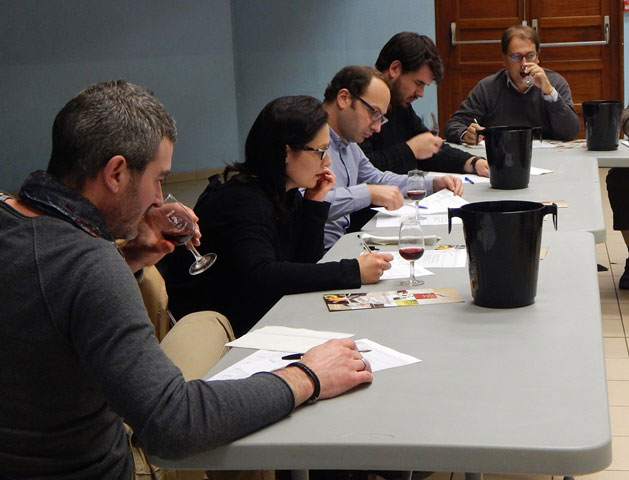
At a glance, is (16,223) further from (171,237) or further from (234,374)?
(171,237)

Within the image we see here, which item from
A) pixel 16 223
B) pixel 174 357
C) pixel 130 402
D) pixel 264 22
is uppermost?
pixel 264 22

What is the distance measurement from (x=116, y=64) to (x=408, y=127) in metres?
4.82

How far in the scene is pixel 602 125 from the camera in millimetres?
4508

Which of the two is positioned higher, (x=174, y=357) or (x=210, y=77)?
(x=210, y=77)

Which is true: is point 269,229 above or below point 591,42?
below

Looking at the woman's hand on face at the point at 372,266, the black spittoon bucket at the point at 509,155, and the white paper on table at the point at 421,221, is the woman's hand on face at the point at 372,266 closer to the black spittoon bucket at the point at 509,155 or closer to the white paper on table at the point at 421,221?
the white paper on table at the point at 421,221

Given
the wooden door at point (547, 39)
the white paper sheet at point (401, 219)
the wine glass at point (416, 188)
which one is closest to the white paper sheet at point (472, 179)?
the wine glass at point (416, 188)

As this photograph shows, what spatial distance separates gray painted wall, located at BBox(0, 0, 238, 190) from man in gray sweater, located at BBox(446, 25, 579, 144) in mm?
4328

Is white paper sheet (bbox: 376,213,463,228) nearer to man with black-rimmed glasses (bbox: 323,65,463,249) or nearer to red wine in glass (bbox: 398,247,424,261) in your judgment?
man with black-rimmed glasses (bbox: 323,65,463,249)

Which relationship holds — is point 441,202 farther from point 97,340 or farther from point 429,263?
point 97,340

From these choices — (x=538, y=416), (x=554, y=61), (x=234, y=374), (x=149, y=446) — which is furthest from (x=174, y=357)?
(x=554, y=61)

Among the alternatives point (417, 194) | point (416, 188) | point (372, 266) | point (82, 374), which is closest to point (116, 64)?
point (416, 188)

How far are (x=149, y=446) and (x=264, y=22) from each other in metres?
8.30

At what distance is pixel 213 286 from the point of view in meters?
2.62
